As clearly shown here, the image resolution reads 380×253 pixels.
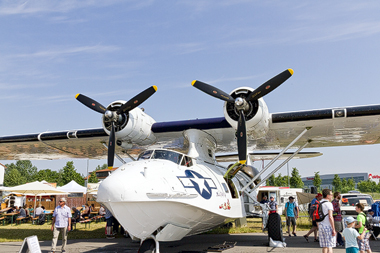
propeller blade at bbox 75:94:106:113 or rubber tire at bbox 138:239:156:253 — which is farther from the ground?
propeller blade at bbox 75:94:106:113

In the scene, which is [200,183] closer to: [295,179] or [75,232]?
[75,232]

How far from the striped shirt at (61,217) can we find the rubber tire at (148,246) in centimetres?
302

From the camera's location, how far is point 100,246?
33.7ft

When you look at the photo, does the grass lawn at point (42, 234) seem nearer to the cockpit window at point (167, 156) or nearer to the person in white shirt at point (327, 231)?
the cockpit window at point (167, 156)

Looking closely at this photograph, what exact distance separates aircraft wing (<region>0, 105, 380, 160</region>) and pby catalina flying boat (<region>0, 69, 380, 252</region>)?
0.10ft

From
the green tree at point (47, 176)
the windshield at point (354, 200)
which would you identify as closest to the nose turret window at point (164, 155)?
the windshield at point (354, 200)

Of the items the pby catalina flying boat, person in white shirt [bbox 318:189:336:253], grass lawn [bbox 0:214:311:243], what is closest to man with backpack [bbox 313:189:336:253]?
person in white shirt [bbox 318:189:336:253]

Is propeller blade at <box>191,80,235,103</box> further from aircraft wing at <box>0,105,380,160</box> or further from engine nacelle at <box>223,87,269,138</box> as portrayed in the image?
aircraft wing at <box>0,105,380,160</box>

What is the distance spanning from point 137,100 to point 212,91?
2.47 m

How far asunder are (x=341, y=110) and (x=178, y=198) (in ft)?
19.3

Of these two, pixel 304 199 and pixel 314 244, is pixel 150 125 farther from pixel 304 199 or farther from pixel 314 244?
pixel 304 199

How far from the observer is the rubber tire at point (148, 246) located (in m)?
6.97

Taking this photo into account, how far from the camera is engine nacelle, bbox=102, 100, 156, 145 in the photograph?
11.0 metres

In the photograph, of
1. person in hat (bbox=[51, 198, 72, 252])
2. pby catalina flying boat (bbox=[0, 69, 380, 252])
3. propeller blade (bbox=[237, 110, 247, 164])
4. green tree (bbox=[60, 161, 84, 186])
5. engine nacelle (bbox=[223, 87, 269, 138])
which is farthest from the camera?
green tree (bbox=[60, 161, 84, 186])
